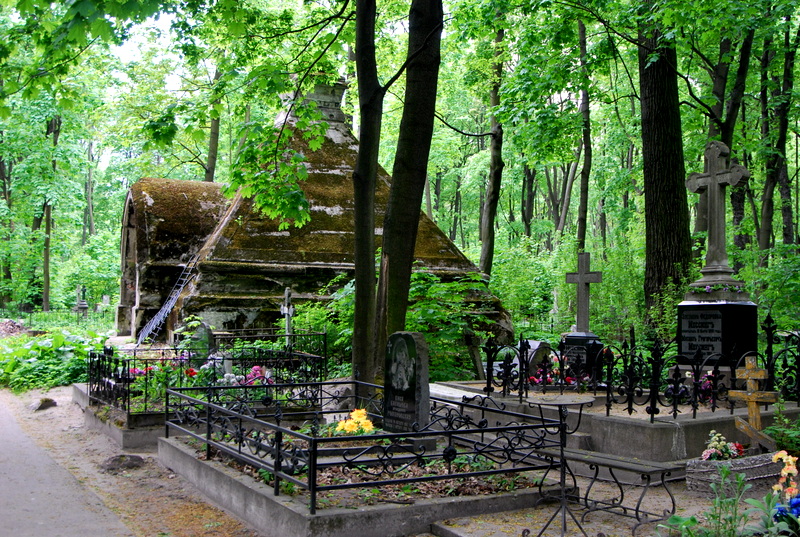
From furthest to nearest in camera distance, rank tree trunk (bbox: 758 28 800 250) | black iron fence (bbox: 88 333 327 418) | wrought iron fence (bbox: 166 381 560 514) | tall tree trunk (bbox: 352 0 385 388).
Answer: tree trunk (bbox: 758 28 800 250), black iron fence (bbox: 88 333 327 418), tall tree trunk (bbox: 352 0 385 388), wrought iron fence (bbox: 166 381 560 514)

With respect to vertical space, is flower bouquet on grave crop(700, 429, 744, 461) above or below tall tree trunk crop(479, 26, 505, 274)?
below

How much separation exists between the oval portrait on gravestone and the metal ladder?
10.0 metres

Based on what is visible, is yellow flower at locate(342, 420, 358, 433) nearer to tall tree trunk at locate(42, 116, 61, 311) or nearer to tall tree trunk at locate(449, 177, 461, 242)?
tall tree trunk at locate(42, 116, 61, 311)

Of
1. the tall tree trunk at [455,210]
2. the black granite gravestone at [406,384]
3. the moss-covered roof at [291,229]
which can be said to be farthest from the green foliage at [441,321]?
the tall tree trunk at [455,210]

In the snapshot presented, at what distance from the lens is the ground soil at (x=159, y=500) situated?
572cm

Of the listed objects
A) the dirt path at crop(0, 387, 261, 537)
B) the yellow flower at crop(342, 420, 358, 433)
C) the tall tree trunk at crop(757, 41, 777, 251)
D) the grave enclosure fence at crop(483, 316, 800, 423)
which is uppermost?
the tall tree trunk at crop(757, 41, 777, 251)

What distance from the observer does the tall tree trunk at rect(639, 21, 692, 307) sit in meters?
13.3

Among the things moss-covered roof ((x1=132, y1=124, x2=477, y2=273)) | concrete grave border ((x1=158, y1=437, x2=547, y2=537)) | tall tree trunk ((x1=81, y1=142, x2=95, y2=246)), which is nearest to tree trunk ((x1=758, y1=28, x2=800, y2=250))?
moss-covered roof ((x1=132, y1=124, x2=477, y2=273))

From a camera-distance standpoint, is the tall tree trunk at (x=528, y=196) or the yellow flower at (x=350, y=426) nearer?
the yellow flower at (x=350, y=426)

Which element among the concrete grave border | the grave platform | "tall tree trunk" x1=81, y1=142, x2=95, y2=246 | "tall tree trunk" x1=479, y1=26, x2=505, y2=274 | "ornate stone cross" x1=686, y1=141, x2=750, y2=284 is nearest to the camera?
the concrete grave border

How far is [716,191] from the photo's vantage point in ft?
37.2

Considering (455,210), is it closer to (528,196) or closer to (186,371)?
(528,196)

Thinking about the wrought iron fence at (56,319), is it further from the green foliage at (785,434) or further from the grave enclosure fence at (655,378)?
the green foliage at (785,434)

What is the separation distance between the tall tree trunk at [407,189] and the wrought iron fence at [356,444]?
49.0 inches
